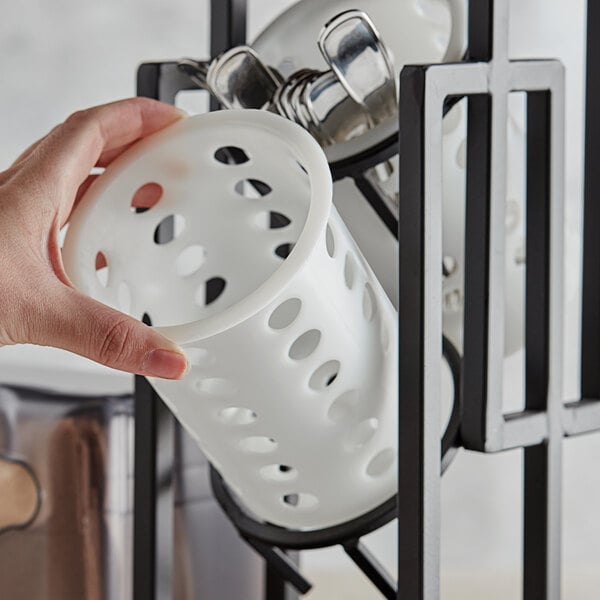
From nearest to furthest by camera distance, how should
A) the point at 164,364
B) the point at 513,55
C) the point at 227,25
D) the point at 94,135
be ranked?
the point at 164,364 → the point at 94,135 → the point at 227,25 → the point at 513,55

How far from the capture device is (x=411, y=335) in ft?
2.43

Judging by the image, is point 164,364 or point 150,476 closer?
point 164,364

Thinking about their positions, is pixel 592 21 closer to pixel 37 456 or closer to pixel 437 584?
pixel 437 584

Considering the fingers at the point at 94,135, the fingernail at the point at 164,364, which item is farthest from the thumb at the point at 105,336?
the fingers at the point at 94,135

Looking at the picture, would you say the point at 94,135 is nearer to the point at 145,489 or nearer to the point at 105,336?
the point at 105,336

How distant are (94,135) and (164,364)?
0.22 meters

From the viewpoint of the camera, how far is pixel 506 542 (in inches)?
66.4

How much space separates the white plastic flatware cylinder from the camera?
0.72m

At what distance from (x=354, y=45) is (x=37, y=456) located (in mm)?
533

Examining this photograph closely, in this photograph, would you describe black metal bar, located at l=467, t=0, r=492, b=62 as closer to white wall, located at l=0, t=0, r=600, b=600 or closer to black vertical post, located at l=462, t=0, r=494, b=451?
black vertical post, located at l=462, t=0, r=494, b=451

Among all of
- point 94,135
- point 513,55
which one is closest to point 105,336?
point 94,135

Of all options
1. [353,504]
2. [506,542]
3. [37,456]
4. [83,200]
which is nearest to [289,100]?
[83,200]

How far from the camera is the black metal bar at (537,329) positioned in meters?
0.80

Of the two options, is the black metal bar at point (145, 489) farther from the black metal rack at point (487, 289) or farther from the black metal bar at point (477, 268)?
the black metal bar at point (477, 268)
